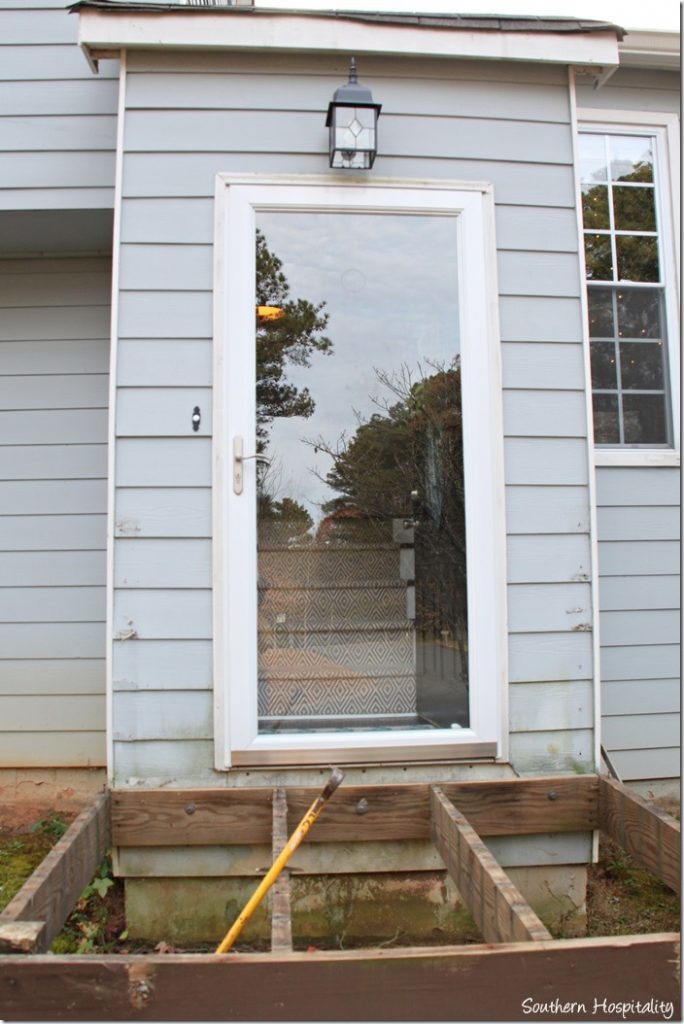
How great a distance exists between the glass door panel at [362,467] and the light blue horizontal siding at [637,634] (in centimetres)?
108

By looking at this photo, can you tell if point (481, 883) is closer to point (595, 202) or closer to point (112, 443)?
point (112, 443)

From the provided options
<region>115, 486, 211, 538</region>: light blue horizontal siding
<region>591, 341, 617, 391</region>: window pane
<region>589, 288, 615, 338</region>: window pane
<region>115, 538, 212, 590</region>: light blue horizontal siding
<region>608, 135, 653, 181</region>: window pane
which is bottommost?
<region>115, 538, 212, 590</region>: light blue horizontal siding

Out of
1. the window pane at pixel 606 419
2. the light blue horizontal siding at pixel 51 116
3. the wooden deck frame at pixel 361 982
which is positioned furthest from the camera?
the window pane at pixel 606 419

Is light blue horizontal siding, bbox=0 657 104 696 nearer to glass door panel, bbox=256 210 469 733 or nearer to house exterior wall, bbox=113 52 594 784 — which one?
house exterior wall, bbox=113 52 594 784

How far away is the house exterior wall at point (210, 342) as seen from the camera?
2566mm

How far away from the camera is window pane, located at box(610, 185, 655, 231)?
3.73 meters

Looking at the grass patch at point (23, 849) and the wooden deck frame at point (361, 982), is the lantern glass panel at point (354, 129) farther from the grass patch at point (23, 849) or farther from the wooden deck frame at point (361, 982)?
the grass patch at point (23, 849)

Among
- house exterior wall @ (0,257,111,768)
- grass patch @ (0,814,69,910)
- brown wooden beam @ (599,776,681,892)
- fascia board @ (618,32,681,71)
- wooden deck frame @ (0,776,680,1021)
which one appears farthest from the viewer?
fascia board @ (618,32,681,71)

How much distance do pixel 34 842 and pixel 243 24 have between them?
3.14 meters

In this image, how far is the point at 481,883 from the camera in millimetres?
1924

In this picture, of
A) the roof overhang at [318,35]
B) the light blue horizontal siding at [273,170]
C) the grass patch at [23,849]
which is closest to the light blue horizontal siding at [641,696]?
the light blue horizontal siding at [273,170]

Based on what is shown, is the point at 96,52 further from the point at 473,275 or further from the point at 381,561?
the point at 381,561

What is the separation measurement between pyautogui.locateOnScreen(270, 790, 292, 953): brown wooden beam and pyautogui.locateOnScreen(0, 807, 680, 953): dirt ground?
1.93 feet

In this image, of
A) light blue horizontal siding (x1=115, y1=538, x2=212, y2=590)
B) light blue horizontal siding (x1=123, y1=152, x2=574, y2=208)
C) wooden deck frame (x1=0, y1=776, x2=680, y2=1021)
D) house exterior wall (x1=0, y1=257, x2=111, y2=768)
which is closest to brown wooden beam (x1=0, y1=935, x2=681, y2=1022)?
wooden deck frame (x1=0, y1=776, x2=680, y2=1021)
